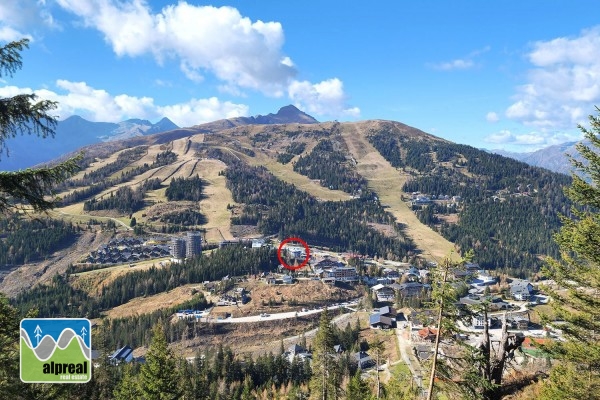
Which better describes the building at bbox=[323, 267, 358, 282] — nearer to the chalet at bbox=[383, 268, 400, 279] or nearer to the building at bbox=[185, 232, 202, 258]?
the chalet at bbox=[383, 268, 400, 279]

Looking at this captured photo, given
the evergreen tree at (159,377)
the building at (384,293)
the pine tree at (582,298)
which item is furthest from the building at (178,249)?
the pine tree at (582,298)

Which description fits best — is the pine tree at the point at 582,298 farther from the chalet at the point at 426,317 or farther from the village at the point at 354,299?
the village at the point at 354,299

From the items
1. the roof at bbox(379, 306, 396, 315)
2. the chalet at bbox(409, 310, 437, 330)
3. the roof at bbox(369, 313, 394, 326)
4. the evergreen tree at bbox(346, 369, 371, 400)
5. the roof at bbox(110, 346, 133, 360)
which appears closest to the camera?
the chalet at bbox(409, 310, 437, 330)

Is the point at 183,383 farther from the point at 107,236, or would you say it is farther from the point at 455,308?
the point at 107,236

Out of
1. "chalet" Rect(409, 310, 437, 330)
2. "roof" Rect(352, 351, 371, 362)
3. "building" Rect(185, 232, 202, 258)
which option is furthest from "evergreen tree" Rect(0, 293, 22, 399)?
"building" Rect(185, 232, 202, 258)

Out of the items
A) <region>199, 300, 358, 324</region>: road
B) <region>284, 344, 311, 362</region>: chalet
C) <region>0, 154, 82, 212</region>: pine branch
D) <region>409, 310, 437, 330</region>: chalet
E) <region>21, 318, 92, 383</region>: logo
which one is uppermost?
<region>0, 154, 82, 212</region>: pine branch

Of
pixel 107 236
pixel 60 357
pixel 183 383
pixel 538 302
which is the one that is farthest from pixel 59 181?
pixel 107 236

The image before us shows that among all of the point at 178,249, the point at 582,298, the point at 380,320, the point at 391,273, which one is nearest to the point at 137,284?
the point at 178,249
